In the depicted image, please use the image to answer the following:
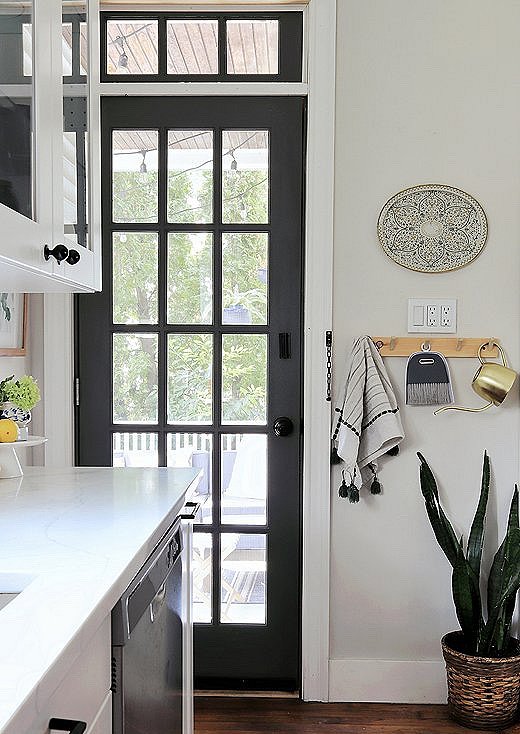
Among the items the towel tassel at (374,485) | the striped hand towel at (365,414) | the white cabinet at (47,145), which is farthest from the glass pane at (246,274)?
the white cabinet at (47,145)

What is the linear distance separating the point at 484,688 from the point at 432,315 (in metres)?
1.22

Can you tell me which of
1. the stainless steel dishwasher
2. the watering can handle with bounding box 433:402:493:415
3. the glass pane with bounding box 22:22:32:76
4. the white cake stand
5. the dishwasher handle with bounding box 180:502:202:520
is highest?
the glass pane with bounding box 22:22:32:76

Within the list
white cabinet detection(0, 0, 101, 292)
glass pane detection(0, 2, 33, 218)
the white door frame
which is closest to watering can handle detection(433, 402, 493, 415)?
the white door frame

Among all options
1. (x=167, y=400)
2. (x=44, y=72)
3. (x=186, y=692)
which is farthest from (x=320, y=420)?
(x=44, y=72)

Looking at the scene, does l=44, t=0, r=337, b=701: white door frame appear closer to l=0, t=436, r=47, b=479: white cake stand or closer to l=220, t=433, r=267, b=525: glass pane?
l=220, t=433, r=267, b=525: glass pane

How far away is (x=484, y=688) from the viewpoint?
263 centimetres

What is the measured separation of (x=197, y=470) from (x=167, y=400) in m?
0.69

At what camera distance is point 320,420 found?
2.85 metres

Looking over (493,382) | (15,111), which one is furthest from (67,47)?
(493,382)

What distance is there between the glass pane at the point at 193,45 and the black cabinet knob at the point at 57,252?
146cm

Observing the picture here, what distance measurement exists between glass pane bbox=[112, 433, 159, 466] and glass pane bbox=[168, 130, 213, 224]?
78cm

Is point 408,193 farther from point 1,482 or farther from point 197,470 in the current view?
point 1,482

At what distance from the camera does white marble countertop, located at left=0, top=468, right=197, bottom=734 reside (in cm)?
93

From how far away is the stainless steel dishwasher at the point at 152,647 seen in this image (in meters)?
1.33
